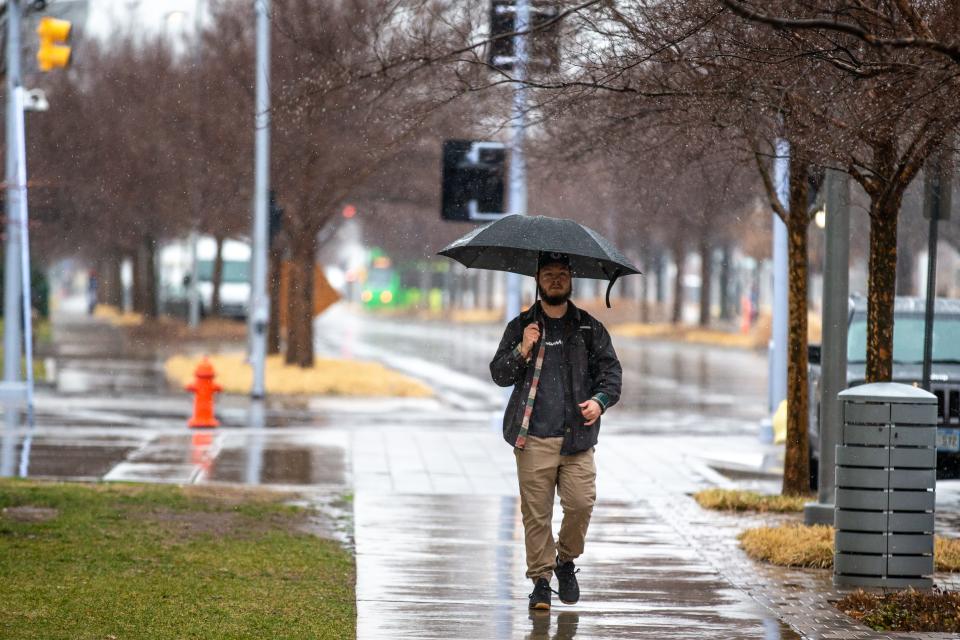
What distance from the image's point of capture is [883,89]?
26.2 ft

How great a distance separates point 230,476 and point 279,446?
267 cm

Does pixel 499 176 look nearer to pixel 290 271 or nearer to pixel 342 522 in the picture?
pixel 342 522

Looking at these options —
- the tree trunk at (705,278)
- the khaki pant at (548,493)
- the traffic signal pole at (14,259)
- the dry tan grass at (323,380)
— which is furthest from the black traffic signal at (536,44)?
the tree trunk at (705,278)

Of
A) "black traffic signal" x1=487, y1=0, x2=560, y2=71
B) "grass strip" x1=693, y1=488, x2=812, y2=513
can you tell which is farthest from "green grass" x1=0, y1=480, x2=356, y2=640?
"grass strip" x1=693, y1=488, x2=812, y2=513

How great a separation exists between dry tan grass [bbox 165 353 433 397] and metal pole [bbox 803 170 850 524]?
1425 cm

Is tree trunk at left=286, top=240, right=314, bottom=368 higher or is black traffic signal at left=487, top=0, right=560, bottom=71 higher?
black traffic signal at left=487, top=0, right=560, bottom=71

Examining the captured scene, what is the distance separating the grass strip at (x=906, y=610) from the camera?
793cm

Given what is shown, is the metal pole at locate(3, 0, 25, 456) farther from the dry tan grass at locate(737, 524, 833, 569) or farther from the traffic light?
the dry tan grass at locate(737, 524, 833, 569)

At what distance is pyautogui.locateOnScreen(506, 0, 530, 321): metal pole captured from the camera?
31.2ft

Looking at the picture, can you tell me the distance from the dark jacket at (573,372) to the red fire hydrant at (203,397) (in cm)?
1109

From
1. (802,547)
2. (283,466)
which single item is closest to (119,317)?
(283,466)

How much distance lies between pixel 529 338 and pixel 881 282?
3.17m

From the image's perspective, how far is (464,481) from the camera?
14.1 meters

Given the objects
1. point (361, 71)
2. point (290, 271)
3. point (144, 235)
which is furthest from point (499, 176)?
point (144, 235)
